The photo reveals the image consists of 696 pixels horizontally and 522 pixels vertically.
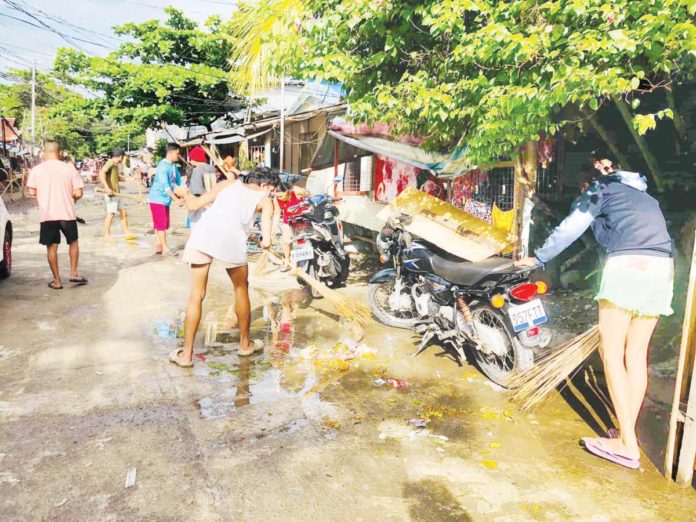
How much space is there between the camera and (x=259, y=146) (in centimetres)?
2267

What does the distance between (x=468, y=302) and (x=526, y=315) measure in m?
0.71

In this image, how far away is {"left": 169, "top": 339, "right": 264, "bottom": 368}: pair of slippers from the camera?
4531 millimetres

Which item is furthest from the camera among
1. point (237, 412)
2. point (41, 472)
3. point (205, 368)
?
point (205, 368)

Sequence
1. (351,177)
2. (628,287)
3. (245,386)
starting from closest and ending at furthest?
(628,287)
(245,386)
(351,177)

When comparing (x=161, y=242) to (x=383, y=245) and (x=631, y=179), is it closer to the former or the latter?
(x=383, y=245)

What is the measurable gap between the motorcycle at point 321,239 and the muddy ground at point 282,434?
1.60 meters

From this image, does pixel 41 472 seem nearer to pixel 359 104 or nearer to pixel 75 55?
pixel 359 104

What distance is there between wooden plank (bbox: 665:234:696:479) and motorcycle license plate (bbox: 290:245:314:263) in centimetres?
467

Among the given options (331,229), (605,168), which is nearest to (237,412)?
(605,168)

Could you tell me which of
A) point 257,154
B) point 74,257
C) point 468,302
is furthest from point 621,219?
point 257,154

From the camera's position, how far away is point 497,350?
4316 millimetres

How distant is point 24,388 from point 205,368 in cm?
134

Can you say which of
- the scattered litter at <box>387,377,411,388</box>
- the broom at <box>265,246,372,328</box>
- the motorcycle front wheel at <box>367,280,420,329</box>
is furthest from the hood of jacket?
the broom at <box>265,246,372,328</box>

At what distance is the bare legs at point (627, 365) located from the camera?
3.12 metres
